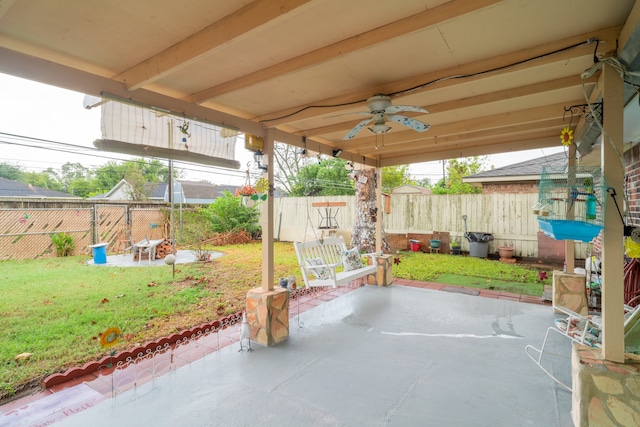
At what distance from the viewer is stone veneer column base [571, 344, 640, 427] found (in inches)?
66.8

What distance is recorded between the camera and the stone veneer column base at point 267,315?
320 cm

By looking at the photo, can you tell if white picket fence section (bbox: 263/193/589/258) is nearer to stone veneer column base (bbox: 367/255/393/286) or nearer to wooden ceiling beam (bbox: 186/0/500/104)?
stone veneer column base (bbox: 367/255/393/286)

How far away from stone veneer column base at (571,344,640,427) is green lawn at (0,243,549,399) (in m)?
3.72

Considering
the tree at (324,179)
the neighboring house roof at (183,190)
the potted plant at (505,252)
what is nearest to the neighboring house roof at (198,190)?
the neighboring house roof at (183,190)

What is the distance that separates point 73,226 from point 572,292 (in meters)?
11.6

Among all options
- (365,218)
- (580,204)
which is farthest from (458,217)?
(580,204)

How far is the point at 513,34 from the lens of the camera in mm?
1921

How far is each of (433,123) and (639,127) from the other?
187 cm

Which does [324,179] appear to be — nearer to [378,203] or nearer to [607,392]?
[378,203]

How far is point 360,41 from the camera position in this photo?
188 cm

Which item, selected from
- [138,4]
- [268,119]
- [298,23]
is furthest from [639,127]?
[138,4]

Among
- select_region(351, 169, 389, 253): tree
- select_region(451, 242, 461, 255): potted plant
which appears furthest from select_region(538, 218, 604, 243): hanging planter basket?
select_region(451, 242, 461, 255): potted plant

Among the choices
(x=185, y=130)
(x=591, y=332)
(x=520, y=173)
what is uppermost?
(x=520, y=173)

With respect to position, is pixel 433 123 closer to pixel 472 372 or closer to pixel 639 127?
pixel 639 127
